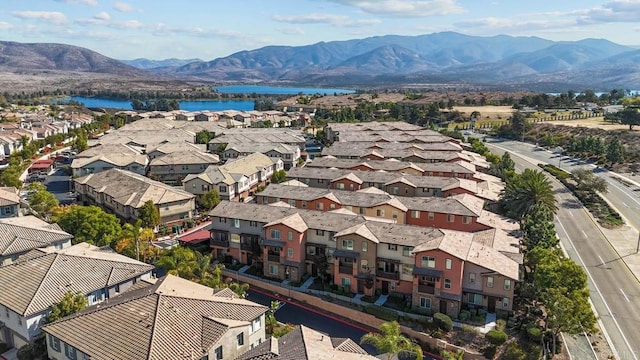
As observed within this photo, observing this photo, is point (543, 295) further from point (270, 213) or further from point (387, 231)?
point (270, 213)

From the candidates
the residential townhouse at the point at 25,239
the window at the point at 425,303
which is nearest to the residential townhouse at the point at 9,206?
the residential townhouse at the point at 25,239

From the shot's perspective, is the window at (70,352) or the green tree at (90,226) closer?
the window at (70,352)

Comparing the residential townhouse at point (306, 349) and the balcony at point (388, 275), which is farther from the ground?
the residential townhouse at point (306, 349)

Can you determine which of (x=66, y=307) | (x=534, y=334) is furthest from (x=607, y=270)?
(x=66, y=307)

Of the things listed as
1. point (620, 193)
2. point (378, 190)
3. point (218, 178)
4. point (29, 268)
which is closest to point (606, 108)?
point (620, 193)

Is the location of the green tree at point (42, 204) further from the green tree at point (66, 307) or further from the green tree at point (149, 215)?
the green tree at point (66, 307)

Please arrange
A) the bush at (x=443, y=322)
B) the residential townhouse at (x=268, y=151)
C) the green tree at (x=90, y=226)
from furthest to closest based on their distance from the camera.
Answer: the residential townhouse at (x=268, y=151) → the green tree at (x=90, y=226) → the bush at (x=443, y=322)

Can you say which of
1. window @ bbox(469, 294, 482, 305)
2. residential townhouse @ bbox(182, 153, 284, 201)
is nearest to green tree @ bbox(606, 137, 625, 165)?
residential townhouse @ bbox(182, 153, 284, 201)
